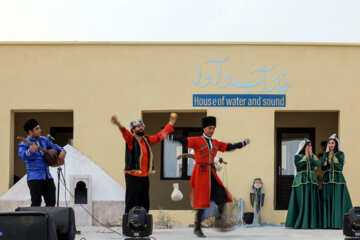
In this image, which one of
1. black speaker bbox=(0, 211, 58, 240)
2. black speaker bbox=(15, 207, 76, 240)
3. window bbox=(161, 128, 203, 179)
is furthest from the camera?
window bbox=(161, 128, 203, 179)

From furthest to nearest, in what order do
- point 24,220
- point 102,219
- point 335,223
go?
1. point 102,219
2. point 335,223
3. point 24,220

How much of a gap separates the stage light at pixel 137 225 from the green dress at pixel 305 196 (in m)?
4.83

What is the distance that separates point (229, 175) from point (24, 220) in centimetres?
819

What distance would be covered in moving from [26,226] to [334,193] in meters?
7.67

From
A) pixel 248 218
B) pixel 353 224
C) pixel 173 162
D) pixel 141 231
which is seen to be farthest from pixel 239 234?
pixel 173 162

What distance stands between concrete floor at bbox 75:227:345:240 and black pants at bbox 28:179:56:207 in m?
0.87

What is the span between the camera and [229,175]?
13.6 m

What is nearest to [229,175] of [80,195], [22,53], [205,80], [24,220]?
[205,80]

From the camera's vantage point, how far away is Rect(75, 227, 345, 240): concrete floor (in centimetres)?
1030

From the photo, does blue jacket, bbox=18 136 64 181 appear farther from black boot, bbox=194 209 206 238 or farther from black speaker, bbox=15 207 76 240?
black speaker, bbox=15 207 76 240

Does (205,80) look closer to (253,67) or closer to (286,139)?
(253,67)

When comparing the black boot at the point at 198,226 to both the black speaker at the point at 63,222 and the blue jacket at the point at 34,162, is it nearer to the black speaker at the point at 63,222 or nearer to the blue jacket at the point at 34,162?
the blue jacket at the point at 34,162

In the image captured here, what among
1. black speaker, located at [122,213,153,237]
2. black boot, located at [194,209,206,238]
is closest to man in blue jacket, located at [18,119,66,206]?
Answer: black speaker, located at [122,213,153,237]

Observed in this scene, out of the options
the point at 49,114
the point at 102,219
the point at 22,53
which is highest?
the point at 22,53
